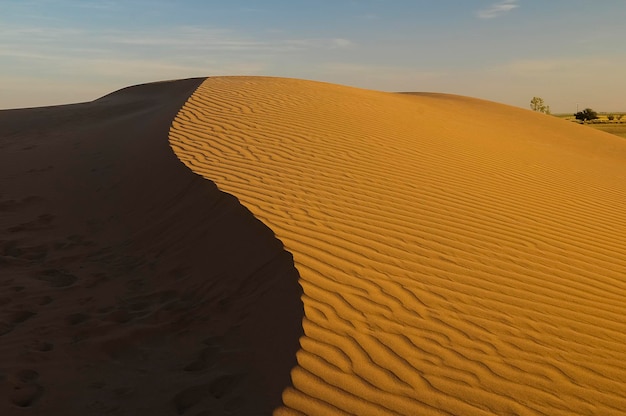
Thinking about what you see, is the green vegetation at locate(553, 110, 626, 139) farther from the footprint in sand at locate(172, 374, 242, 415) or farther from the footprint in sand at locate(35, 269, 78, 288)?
the footprint in sand at locate(172, 374, 242, 415)

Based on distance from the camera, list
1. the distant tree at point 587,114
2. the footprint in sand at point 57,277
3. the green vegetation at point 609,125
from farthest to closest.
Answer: the distant tree at point 587,114, the green vegetation at point 609,125, the footprint in sand at point 57,277

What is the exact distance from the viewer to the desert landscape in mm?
2959

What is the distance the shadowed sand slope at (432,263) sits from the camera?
289cm

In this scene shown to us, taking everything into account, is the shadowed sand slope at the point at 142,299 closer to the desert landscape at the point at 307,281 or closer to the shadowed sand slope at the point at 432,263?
the desert landscape at the point at 307,281

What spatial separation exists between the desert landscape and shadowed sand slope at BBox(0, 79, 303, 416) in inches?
0.7

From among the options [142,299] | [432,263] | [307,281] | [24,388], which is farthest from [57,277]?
[432,263]

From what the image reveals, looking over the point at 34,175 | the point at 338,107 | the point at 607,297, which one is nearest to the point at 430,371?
the point at 607,297

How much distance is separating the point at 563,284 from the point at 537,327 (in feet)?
3.03

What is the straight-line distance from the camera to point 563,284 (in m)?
4.26

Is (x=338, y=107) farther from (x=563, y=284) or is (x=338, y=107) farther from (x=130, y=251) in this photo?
(x=563, y=284)

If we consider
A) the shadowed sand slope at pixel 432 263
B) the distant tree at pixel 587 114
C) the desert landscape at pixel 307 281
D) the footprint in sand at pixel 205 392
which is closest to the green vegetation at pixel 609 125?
the distant tree at pixel 587 114

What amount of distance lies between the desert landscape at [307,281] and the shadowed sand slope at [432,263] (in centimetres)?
2

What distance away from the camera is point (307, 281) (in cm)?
385

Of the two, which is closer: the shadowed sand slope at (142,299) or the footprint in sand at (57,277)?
the shadowed sand slope at (142,299)
